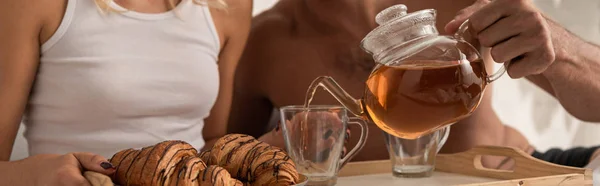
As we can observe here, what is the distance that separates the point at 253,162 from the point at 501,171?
0.41 metres

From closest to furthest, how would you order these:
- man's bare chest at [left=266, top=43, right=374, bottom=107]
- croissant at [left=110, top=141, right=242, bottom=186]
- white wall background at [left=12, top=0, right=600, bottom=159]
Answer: croissant at [left=110, top=141, right=242, bottom=186], man's bare chest at [left=266, top=43, right=374, bottom=107], white wall background at [left=12, top=0, right=600, bottom=159]

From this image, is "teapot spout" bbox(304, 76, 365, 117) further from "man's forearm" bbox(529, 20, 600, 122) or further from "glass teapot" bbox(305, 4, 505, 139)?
"man's forearm" bbox(529, 20, 600, 122)

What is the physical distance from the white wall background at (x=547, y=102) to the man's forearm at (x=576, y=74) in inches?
24.2

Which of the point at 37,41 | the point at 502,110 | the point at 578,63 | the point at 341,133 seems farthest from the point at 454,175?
the point at 502,110

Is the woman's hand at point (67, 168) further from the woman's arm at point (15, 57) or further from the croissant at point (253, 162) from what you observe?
the woman's arm at point (15, 57)

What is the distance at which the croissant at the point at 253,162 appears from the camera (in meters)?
0.67

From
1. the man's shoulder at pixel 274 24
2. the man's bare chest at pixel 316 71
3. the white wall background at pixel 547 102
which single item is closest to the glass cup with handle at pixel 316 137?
the man's bare chest at pixel 316 71

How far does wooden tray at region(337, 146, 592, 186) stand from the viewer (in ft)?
2.71

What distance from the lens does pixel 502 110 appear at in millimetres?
1926

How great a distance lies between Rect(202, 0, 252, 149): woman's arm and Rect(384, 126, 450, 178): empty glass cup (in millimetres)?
403

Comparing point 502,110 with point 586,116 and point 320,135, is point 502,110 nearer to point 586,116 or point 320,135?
point 586,116

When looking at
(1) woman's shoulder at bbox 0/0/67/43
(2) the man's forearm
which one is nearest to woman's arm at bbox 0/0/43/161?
(1) woman's shoulder at bbox 0/0/67/43

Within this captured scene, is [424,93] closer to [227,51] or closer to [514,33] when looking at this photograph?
[514,33]

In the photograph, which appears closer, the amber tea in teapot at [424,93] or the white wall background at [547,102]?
the amber tea in teapot at [424,93]
